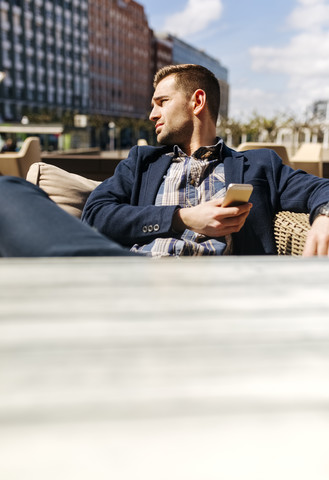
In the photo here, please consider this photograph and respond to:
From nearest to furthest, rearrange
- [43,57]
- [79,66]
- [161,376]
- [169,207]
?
[161,376] < [169,207] < [43,57] < [79,66]

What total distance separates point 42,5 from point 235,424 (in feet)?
229

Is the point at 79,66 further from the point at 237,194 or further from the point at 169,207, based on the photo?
the point at 237,194

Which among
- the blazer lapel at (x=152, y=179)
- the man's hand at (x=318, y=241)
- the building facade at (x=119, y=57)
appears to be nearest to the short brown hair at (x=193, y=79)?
the blazer lapel at (x=152, y=179)

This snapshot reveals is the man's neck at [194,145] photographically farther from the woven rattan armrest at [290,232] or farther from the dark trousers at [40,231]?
the dark trousers at [40,231]

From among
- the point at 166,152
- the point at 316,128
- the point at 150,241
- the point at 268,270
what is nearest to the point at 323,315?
the point at 268,270

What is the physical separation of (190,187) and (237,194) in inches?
22.9

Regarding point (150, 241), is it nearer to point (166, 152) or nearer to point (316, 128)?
point (166, 152)

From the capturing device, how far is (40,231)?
3.07 ft

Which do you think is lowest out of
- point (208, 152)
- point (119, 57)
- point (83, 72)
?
point (208, 152)

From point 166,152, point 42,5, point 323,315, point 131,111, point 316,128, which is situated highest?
point 42,5

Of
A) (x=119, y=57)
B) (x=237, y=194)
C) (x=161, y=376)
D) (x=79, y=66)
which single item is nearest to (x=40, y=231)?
(x=161, y=376)

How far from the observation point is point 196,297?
1.91 ft

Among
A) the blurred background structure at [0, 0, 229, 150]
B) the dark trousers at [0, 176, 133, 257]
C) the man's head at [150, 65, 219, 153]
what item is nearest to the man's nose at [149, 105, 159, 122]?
the man's head at [150, 65, 219, 153]

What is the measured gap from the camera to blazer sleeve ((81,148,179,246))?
1995 millimetres
